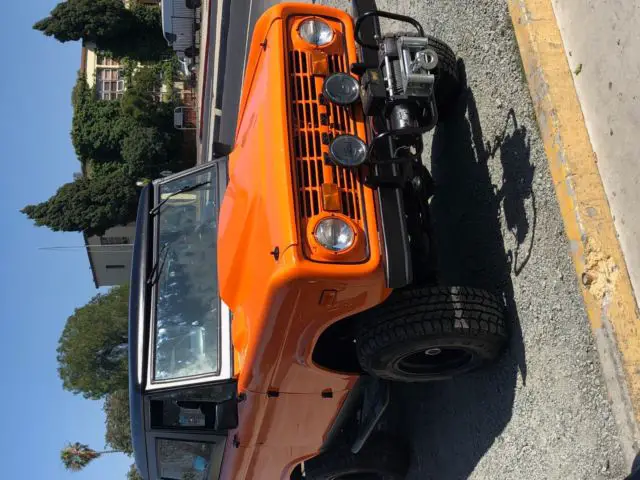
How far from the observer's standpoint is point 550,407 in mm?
3188

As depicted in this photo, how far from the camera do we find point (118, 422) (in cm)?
3050

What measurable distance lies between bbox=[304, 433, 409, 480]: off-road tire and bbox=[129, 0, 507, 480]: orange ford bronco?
0.6 inches

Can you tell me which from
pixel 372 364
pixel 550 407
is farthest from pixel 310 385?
pixel 550 407

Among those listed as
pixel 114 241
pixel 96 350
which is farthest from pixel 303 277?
pixel 114 241

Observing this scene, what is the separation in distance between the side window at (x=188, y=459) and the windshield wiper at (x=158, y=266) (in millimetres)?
1042

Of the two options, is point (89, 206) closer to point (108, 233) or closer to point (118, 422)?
point (108, 233)

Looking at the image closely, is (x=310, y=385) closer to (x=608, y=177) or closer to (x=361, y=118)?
(x=361, y=118)

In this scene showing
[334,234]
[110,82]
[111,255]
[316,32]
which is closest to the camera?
[334,234]

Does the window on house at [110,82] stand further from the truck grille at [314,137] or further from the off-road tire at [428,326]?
the off-road tire at [428,326]

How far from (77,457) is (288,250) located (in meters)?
36.1

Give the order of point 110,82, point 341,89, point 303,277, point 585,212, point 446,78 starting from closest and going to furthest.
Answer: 1. point 303,277
2. point 585,212
3. point 341,89
4. point 446,78
5. point 110,82

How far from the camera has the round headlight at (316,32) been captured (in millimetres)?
3637

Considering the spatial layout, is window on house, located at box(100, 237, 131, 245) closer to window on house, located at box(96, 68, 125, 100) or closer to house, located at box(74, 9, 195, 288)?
house, located at box(74, 9, 195, 288)

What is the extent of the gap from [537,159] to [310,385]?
189 cm
